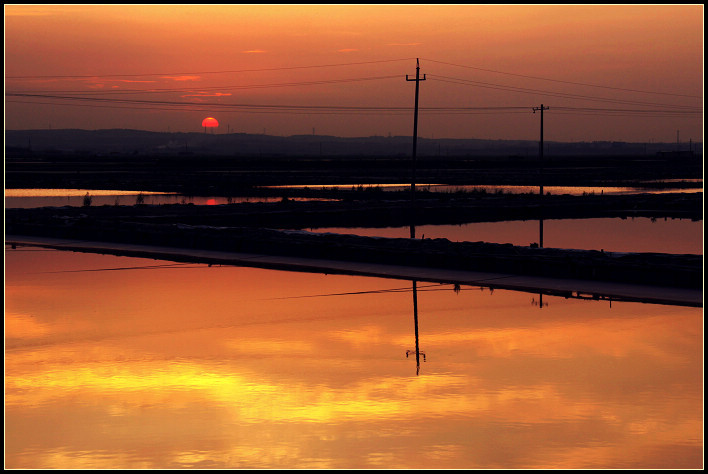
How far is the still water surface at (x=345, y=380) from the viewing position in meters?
7.79

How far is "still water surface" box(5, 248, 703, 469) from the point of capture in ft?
25.6

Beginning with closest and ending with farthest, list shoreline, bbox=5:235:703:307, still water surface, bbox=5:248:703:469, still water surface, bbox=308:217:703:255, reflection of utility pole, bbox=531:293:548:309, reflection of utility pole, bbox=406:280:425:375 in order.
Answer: still water surface, bbox=5:248:703:469
reflection of utility pole, bbox=406:280:425:375
reflection of utility pole, bbox=531:293:548:309
shoreline, bbox=5:235:703:307
still water surface, bbox=308:217:703:255

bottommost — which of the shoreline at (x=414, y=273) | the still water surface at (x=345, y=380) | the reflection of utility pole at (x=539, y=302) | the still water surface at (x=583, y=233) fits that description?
the still water surface at (x=345, y=380)

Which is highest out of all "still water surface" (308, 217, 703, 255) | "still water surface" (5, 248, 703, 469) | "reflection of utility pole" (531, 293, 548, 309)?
"still water surface" (308, 217, 703, 255)

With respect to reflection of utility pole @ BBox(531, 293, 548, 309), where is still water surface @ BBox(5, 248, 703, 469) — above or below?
below

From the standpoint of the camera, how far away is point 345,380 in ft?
33.0

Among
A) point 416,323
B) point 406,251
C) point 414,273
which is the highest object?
point 406,251

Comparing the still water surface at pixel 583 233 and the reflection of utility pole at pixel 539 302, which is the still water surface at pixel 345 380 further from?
the still water surface at pixel 583 233

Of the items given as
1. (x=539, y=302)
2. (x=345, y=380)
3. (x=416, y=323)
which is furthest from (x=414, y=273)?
(x=345, y=380)

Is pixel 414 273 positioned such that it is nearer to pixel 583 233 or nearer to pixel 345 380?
pixel 345 380

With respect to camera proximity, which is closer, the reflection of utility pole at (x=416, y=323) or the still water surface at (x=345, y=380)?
the still water surface at (x=345, y=380)

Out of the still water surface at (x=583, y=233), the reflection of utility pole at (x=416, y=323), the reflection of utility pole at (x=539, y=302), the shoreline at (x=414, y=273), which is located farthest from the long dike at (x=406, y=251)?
the still water surface at (x=583, y=233)

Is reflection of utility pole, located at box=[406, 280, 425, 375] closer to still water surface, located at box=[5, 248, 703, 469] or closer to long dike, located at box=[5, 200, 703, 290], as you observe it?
still water surface, located at box=[5, 248, 703, 469]

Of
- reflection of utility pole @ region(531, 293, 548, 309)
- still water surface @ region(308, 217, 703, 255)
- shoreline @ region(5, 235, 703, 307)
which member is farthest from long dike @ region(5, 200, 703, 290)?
still water surface @ region(308, 217, 703, 255)
